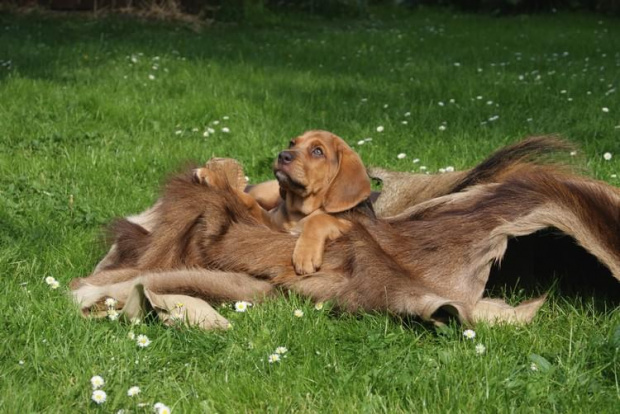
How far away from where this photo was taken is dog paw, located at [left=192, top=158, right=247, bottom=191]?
412cm

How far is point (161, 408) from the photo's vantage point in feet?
9.07

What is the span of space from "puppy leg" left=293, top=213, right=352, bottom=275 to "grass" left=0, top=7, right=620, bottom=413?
0.16 meters

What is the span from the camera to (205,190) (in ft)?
13.1

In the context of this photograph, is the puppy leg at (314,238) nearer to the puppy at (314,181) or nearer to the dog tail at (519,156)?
the puppy at (314,181)

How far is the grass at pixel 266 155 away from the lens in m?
2.97

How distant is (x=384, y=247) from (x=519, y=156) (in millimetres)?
988

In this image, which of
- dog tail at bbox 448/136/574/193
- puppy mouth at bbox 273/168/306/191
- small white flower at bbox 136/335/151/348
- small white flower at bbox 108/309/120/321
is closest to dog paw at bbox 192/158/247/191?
puppy mouth at bbox 273/168/306/191

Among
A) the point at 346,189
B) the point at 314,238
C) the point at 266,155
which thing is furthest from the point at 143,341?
the point at 266,155

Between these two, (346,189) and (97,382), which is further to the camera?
(346,189)

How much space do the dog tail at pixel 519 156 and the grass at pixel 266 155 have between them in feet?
2.13

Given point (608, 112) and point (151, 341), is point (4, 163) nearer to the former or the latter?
point (151, 341)

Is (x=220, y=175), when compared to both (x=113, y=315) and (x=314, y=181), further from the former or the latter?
(x=113, y=315)

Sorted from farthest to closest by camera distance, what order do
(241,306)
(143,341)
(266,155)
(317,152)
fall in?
(266,155) → (317,152) → (241,306) → (143,341)

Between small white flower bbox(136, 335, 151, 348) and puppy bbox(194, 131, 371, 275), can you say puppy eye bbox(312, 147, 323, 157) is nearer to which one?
puppy bbox(194, 131, 371, 275)
